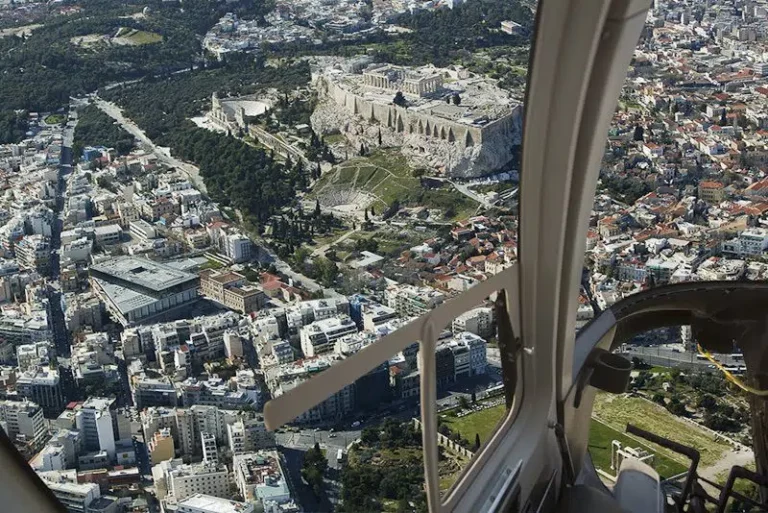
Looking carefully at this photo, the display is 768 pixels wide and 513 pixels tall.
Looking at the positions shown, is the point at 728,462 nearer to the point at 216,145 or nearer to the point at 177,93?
the point at 216,145

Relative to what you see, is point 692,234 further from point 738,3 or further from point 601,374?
point 738,3

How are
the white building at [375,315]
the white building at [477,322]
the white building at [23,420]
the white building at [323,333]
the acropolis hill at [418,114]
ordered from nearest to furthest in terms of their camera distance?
the white building at [23,420], the white building at [323,333], the white building at [375,315], the white building at [477,322], the acropolis hill at [418,114]

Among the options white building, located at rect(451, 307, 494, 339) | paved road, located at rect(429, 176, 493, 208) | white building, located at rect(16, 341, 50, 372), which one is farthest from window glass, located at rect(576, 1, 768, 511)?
white building, located at rect(16, 341, 50, 372)

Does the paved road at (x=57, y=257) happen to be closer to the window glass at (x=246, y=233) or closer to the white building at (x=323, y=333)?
the window glass at (x=246, y=233)

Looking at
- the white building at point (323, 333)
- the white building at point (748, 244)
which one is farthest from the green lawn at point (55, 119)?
the white building at point (748, 244)

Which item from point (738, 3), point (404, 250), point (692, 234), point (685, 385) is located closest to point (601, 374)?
point (685, 385)

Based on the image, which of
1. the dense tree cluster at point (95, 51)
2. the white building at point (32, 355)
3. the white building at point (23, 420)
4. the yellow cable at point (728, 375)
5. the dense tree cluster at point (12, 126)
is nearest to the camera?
the white building at point (23, 420)
